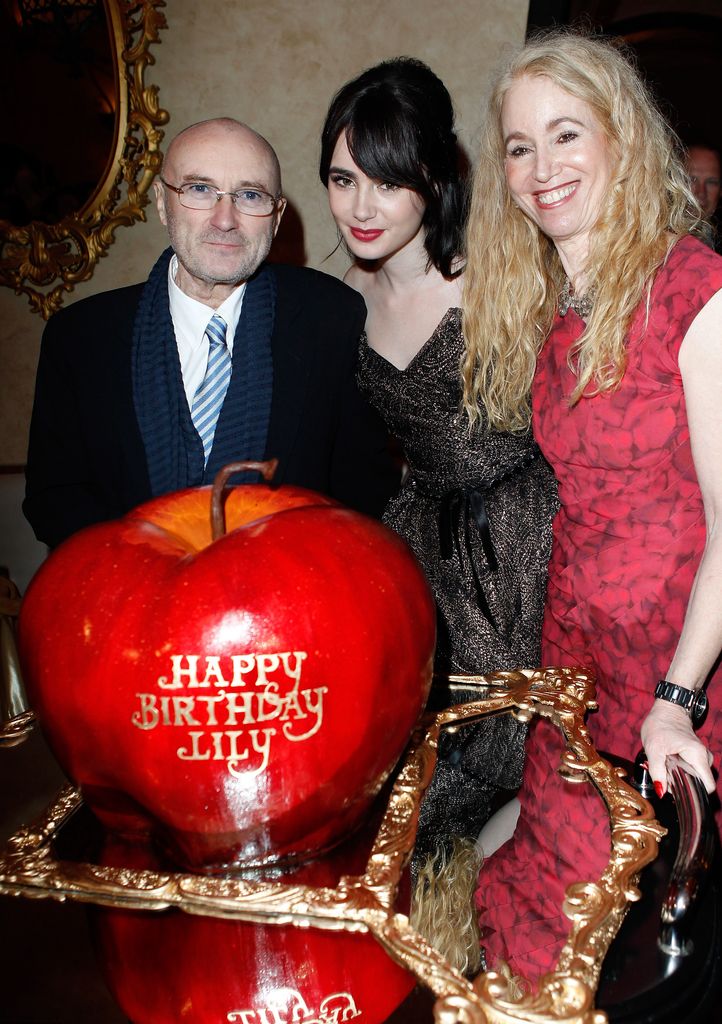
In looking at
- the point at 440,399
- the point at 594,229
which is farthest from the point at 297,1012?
the point at 440,399

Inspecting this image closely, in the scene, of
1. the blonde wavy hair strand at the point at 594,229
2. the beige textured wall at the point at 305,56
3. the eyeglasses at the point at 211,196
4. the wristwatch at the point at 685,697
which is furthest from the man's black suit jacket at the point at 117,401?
the beige textured wall at the point at 305,56

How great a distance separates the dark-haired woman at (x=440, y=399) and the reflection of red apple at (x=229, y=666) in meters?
1.04

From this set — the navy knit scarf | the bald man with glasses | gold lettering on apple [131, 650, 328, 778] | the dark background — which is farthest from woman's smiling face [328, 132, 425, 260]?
the dark background

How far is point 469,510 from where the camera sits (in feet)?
6.35

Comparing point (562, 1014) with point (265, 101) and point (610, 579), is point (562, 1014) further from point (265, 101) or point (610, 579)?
point (265, 101)

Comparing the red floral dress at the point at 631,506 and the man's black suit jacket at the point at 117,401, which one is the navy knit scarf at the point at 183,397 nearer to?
the man's black suit jacket at the point at 117,401

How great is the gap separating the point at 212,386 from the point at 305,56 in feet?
5.40

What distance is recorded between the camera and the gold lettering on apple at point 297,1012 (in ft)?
2.28

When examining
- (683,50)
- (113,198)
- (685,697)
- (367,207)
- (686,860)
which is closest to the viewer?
(686,860)

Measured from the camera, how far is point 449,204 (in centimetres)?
192

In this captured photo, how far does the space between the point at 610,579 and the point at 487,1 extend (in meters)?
2.14

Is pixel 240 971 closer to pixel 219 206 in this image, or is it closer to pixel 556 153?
pixel 556 153

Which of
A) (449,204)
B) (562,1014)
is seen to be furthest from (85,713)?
(449,204)

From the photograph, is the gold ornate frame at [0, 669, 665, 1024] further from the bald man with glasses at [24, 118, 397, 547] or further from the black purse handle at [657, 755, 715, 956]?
the bald man with glasses at [24, 118, 397, 547]
